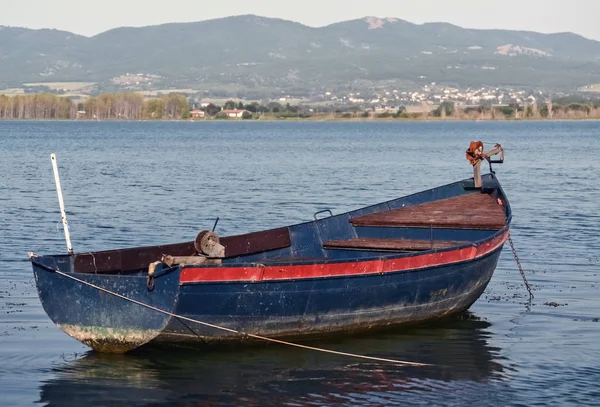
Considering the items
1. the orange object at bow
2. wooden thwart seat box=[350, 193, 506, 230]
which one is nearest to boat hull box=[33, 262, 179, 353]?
wooden thwart seat box=[350, 193, 506, 230]

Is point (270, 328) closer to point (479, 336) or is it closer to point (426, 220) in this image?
point (479, 336)

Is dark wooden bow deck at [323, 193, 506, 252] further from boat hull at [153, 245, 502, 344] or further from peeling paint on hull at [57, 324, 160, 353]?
peeling paint on hull at [57, 324, 160, 353]

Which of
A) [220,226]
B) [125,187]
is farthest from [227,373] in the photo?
[125,187]

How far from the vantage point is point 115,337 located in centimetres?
1482

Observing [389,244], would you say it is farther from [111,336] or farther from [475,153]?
[111,336]

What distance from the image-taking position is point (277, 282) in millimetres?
14977

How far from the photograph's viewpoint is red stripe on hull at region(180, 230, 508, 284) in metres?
14.3

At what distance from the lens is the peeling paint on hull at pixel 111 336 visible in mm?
14656

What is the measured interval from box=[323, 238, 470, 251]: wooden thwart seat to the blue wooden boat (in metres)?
0.02

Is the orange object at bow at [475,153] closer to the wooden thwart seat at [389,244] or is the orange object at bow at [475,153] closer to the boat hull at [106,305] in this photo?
the wooden thwart seat at [389,244]

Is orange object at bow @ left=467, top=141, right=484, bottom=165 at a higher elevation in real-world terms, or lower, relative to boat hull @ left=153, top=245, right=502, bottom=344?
higher

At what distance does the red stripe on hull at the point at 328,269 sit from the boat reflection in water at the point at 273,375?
1208 mm

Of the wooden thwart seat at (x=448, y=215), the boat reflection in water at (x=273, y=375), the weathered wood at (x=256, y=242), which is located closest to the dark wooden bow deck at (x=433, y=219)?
the wooden thwart seat at (x=448, y=215)

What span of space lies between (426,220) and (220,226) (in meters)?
12.2
